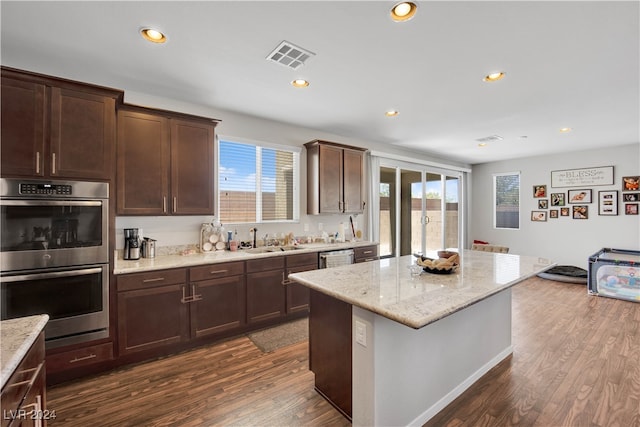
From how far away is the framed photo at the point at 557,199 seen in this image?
6031 mm

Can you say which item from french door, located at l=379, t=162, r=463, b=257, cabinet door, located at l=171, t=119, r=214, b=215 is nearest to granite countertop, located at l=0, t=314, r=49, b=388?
cabinet door, located at l=171, t=119, r=214, b=215

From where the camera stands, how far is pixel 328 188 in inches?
165

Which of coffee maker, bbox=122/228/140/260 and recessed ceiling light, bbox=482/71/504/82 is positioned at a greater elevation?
recessed ceiling light, bbox=482/71/504/82

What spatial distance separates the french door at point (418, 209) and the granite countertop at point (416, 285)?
288cm

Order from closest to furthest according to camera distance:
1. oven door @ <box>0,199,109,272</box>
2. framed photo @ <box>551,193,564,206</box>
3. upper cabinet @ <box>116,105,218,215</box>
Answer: oven door @ <box>0,199,109,272</box>
upper cabinet @ <box>116,105,218,215</box>
framed photo @ <box>551,193,564,206</box>

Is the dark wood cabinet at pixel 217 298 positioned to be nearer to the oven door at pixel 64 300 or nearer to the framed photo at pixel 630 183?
the oven door at pixel 64 300

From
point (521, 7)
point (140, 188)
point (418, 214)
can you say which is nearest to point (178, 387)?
point (140, 188)

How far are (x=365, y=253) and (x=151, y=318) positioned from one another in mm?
2770

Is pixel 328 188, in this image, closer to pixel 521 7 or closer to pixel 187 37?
pixel 187 37

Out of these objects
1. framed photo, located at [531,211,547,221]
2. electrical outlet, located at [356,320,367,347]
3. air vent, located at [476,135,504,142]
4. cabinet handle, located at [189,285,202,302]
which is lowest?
cabinet handle, located at [189,285,202,302]

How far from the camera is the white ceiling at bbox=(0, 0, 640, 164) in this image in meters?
1.79

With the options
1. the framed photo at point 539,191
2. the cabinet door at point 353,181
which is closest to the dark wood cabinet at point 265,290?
the cabinet door at point 353,181

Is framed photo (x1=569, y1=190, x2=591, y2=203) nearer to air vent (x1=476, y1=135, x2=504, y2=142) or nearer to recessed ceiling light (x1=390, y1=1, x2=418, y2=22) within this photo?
air vent (x1=476, y1=135, x2=504, y2=142)

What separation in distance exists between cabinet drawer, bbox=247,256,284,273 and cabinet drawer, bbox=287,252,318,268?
0.11 m
